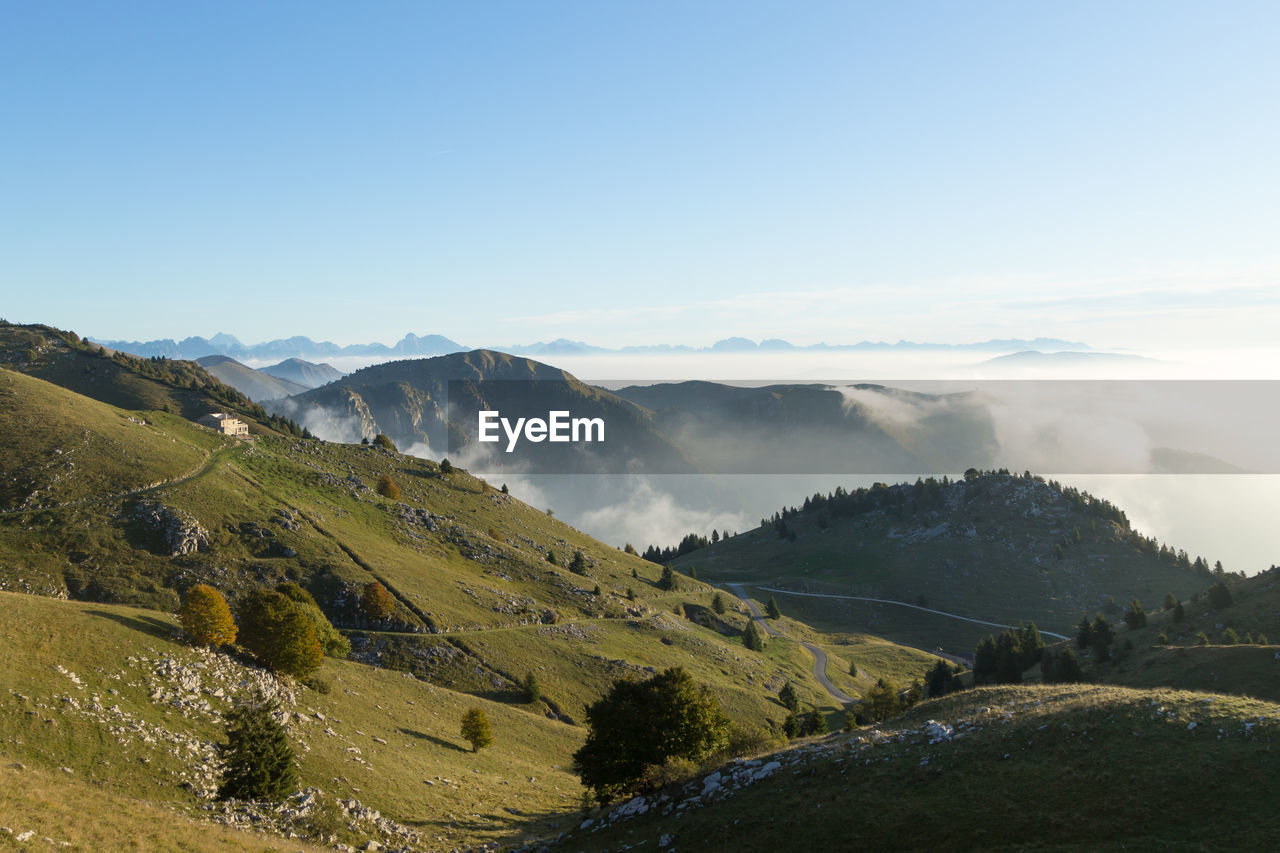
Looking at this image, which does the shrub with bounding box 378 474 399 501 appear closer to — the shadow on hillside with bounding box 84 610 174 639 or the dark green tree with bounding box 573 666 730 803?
the shadow on hillside with bounding box 84 610 174 639

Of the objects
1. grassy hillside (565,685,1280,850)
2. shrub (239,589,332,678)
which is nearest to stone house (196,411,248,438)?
shrub (239,589,332,678)

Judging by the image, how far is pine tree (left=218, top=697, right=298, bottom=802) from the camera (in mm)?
42875

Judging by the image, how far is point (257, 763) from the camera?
142 ft

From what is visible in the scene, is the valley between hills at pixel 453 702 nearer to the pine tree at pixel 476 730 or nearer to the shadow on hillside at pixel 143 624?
the shadow on hillside at pixel 143 624

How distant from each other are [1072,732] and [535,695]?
225ft

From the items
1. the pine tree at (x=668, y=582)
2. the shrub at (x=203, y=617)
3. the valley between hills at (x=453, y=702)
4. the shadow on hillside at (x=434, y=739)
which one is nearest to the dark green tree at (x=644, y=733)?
the valley between hills at (x=453, y=702)

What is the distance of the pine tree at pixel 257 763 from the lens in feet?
141

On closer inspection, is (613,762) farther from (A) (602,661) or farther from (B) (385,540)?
(B) (385,540)

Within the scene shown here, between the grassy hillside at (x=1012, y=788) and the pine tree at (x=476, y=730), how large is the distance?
1006 inches

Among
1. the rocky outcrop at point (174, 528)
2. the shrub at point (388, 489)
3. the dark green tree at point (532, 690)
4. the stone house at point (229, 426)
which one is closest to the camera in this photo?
the dark green tree at point (532, 690)

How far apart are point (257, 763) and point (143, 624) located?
2298 centimetres

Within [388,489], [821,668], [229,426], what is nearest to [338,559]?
[388,489]

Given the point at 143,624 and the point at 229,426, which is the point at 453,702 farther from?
the point at 229,426

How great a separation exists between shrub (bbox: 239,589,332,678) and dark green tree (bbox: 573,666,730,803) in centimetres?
2534
